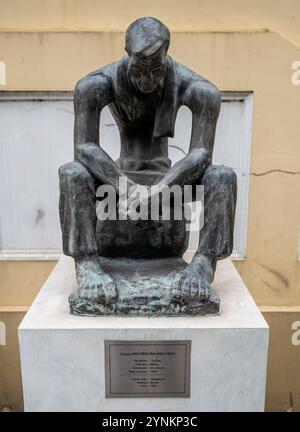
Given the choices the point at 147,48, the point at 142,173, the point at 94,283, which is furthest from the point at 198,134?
the point at 94,283

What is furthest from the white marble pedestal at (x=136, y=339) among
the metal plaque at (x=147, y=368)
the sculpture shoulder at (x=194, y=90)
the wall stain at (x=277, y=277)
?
the wall stain at (x=277, y=277)

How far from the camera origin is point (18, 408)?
2959 mm

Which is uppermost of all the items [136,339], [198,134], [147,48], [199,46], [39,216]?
[199,46]

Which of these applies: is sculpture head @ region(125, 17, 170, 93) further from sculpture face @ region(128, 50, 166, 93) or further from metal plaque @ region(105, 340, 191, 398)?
metal plaque @ region(105, 340, 191, 398)

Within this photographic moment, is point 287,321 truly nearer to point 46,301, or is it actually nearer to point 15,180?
point 46,301

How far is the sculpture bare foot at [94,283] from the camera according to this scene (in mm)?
1718

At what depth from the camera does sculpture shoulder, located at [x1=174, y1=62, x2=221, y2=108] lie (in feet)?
6.03

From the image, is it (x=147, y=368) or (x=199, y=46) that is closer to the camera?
(x=147, y=368)

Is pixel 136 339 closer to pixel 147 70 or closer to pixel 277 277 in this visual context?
pixel 147 70

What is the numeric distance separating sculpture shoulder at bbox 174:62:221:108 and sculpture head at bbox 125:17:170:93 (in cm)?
19

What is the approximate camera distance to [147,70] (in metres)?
1.67

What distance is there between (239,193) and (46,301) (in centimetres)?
144

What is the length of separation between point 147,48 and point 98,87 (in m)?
0.31

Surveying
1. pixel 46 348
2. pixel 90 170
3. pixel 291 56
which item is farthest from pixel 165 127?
pixel 291 56
